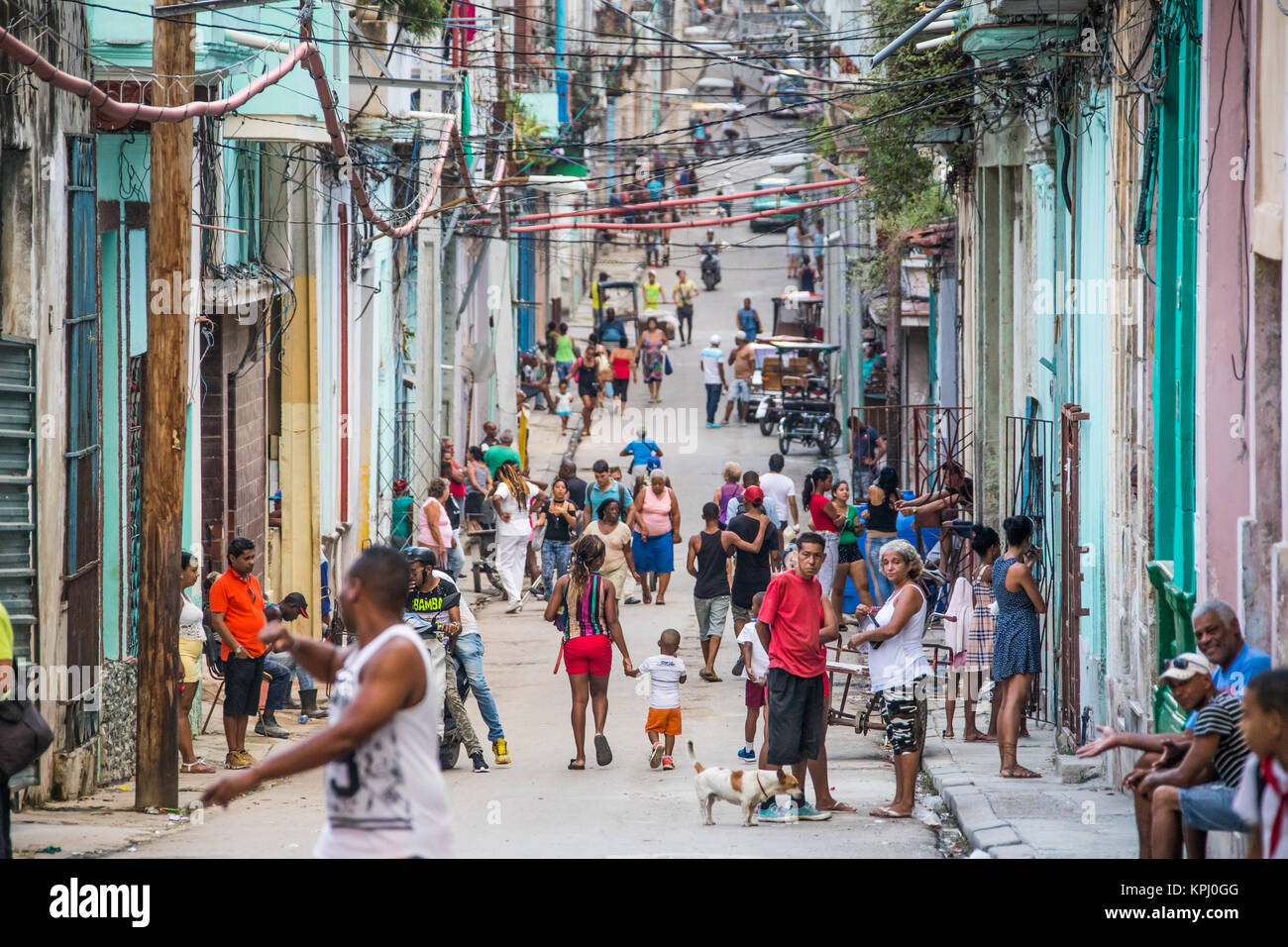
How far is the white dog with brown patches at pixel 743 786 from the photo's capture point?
10.5 m

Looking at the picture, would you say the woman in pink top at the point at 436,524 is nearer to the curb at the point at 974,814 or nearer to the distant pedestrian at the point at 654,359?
the curb at the point at 974,814

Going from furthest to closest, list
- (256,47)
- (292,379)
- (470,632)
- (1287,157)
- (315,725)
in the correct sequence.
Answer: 1. (292,379)
2. (315,725)
3. (256,47)
4. (470,632)
5. (1287,157)

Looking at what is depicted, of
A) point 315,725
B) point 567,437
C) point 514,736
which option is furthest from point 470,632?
point 567,437

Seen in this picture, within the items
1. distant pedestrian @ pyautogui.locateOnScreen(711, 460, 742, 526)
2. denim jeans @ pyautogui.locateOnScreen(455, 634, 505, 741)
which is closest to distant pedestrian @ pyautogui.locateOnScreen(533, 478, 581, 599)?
distant pedestrian @ pyautogui.locateOnScreen(711, 460, 742, 526)

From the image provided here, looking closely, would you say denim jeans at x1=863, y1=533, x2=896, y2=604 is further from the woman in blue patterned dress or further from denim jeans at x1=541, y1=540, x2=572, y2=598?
the woman in blue patterned dress

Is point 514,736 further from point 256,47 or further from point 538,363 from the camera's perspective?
point 538,363

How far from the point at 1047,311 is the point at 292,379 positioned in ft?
27.4

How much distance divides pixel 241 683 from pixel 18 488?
262cm

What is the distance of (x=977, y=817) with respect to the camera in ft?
33.6

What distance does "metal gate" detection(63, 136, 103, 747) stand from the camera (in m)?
11.5

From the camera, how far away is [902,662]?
10594 millimetres

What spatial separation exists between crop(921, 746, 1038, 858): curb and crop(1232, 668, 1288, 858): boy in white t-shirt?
11.2ft

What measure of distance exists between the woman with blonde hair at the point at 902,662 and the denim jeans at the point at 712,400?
23876mm

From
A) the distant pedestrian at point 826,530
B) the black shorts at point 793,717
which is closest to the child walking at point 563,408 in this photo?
the distant pedestrian at point 826,530
